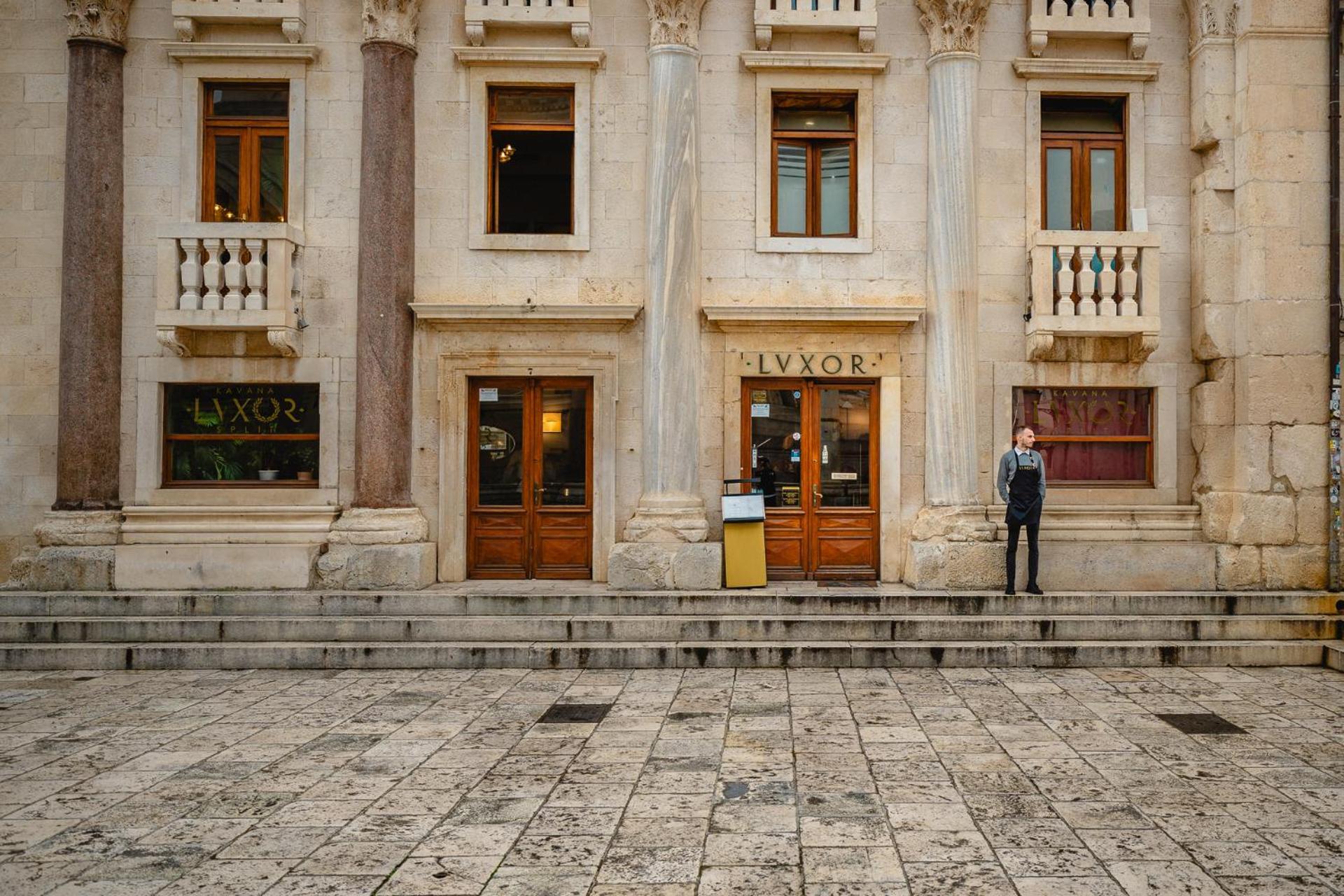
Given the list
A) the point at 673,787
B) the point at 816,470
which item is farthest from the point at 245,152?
the point at 673,787

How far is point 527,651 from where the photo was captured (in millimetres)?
9914

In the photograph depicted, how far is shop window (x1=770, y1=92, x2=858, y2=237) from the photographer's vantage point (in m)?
12.8

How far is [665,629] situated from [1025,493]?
4.61 metres

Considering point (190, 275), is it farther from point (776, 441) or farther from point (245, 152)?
point (776, 441)

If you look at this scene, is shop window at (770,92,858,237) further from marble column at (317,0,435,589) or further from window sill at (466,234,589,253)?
marble column at (317,0,435,589)

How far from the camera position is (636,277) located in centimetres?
1250

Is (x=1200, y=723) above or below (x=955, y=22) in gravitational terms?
below

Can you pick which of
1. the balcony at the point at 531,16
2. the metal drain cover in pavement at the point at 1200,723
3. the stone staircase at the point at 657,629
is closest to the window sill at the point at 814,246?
the balcony at the point at 531,16

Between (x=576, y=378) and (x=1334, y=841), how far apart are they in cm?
956

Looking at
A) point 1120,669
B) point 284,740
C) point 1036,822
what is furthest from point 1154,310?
point 284,740

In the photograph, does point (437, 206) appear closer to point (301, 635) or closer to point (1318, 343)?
point (301, 635)

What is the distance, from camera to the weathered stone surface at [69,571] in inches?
463

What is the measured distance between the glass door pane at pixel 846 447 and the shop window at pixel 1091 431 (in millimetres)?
2053

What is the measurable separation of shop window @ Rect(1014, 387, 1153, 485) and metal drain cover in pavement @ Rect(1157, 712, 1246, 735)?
5.05m
